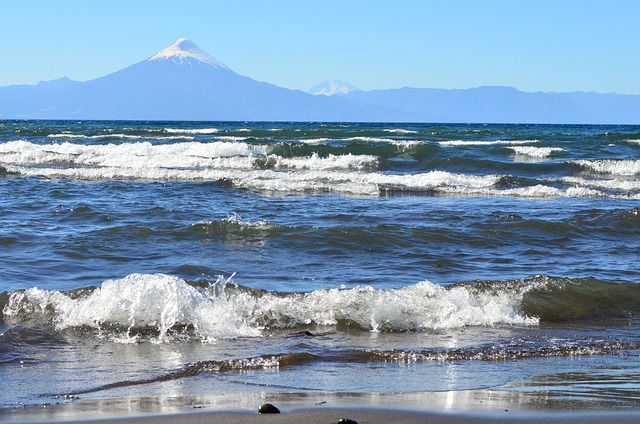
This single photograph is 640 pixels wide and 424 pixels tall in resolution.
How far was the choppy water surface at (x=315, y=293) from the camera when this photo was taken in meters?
6.08

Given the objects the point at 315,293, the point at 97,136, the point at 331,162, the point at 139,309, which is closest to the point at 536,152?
the point at 331,162

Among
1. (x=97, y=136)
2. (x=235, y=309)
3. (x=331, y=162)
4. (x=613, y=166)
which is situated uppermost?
(x=97, y=136)

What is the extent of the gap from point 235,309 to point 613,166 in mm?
21397

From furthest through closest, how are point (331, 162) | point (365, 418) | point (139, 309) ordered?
1. point (331, 162)
2. point (139, 309)
3. point (365, 418)

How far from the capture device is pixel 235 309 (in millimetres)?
8062

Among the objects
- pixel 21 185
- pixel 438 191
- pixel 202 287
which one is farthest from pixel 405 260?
pixel 21 185

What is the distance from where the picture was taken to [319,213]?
14969 mm

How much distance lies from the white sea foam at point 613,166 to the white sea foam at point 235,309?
19286mm

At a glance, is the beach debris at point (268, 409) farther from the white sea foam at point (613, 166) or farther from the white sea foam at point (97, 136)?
the white sea foam at point (97, 136)

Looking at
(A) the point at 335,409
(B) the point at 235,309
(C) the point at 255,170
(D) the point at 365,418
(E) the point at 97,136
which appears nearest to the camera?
(D) the point at 365,418

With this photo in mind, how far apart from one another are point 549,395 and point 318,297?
125 inches

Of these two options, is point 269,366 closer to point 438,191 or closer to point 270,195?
point 270,195

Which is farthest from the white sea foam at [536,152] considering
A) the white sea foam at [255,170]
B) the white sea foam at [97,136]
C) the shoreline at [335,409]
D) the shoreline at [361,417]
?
the shoreline at [361,417]

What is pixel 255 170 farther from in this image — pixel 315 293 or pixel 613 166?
pixel 315 293
